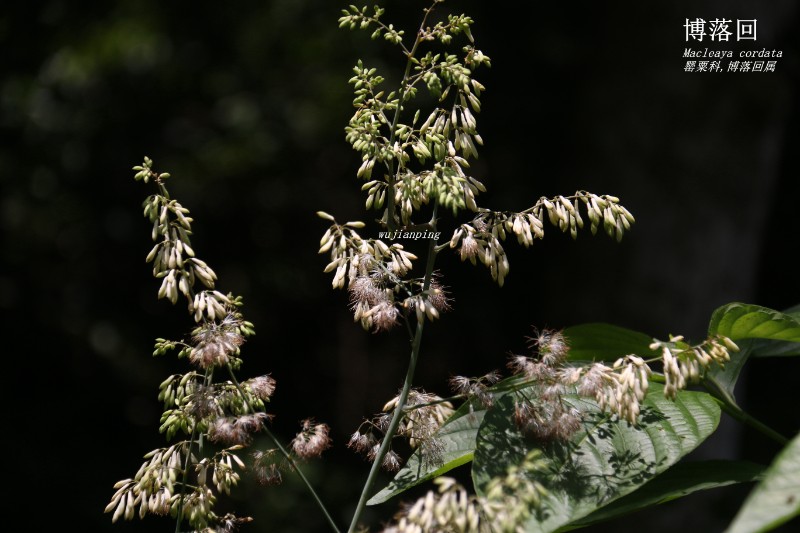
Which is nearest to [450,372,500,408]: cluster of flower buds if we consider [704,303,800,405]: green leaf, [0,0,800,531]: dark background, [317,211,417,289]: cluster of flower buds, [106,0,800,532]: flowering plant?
[106,0,800,532]: flowering plant

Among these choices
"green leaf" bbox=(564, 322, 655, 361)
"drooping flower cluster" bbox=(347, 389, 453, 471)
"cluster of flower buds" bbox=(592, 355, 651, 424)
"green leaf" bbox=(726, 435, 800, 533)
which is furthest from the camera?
"green leaf" bbox=(564, 322, 655, 361)

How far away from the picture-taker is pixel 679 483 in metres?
0.83

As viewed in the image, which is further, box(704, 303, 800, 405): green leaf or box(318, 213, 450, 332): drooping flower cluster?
box(704, 303, 800, 405): green leaf

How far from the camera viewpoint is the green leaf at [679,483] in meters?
0.76

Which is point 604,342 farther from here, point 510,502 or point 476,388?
point 510,502

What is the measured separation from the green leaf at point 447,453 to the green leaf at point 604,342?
18 cm

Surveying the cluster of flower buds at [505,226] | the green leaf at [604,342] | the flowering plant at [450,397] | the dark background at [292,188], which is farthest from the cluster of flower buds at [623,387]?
the dark background at [292,188]

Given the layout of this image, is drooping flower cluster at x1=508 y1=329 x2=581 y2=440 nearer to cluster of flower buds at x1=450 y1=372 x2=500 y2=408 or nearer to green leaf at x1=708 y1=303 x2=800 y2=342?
cluster of flower buds at x1=450 y1=372 x2=500 y2=408

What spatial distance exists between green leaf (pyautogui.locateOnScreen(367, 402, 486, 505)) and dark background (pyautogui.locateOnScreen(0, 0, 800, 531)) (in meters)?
3.15

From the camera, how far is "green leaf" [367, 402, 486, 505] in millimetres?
828

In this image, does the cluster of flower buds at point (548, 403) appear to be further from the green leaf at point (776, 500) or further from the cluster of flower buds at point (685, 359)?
the green leaf at point (776, 500)

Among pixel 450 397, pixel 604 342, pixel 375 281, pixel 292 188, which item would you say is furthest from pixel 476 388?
pixel 292 188

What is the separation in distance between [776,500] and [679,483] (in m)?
0.31

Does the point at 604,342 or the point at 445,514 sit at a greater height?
the point at 604,342
